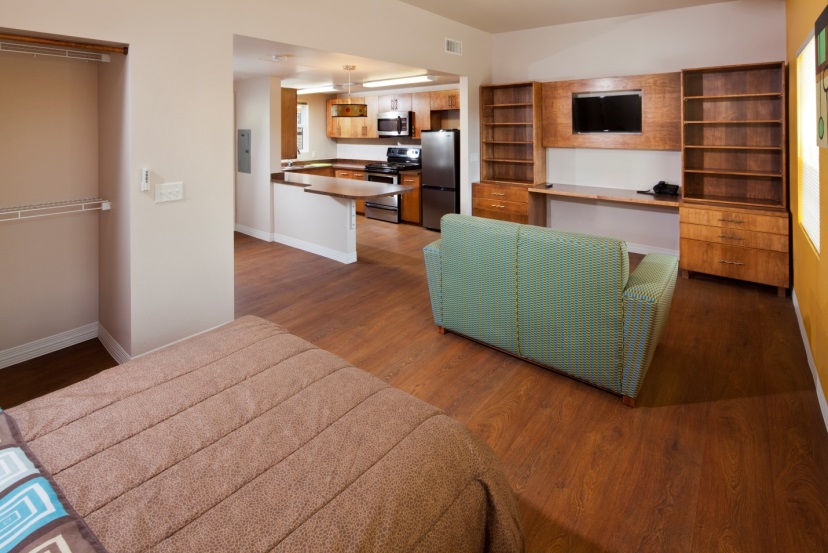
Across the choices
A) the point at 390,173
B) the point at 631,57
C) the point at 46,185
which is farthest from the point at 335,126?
the point at 46,185

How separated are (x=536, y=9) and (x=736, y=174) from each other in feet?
8.75

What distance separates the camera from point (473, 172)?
631cm

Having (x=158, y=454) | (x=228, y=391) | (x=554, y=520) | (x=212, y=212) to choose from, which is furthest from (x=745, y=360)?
(x=212, y=212)

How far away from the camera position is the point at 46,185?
304cm

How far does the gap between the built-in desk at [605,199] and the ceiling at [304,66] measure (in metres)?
1.91

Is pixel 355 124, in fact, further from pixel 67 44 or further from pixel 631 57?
pixel 67 44

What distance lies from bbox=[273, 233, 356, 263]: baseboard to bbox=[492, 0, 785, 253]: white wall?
2.80 metres

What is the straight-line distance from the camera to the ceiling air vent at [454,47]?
5504 millimetres

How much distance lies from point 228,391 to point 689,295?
420 centimetres

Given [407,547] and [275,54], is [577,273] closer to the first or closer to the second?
[407,547]

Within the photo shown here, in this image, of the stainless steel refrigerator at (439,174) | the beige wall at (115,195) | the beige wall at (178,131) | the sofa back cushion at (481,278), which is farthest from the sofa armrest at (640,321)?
the stainless steel refrigerator at (439,174)

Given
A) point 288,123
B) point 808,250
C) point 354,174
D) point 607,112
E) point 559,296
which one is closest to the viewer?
point 559,296

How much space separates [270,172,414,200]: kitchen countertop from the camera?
5.04 meters

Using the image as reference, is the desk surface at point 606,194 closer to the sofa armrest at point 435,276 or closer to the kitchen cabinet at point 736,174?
the kitchen cabinet at point 736,174
